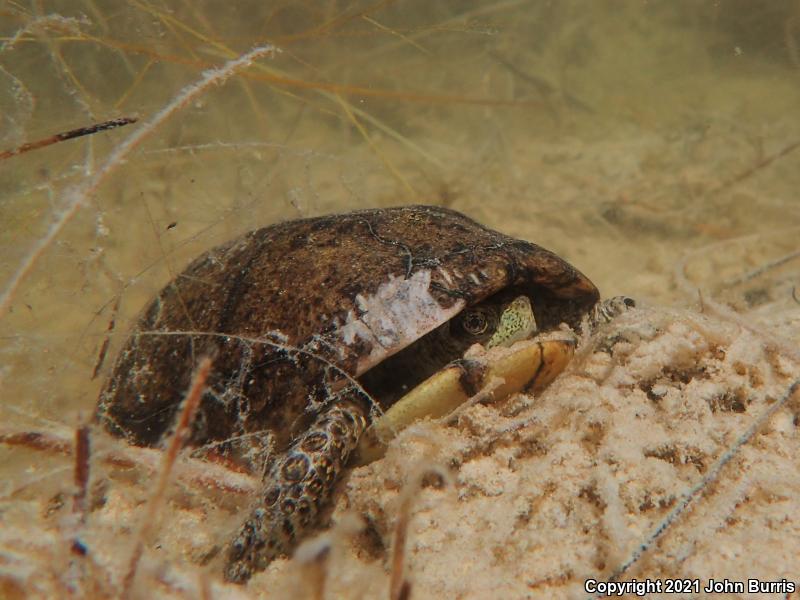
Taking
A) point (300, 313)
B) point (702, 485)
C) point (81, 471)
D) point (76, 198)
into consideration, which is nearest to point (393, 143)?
point (300, 313)

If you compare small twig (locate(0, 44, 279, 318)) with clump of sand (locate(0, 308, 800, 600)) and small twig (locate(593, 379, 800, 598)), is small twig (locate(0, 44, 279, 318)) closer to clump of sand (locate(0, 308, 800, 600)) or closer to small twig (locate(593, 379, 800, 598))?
clump of sand (locate(0, 308, 800, 600))

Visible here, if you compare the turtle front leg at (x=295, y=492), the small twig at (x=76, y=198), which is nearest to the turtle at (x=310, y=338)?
the turtle front leg at (x=295, y=492)

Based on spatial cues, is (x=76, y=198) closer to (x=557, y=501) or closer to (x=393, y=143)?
(x=557, y=501)

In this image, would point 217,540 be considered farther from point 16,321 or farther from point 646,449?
point 16,321

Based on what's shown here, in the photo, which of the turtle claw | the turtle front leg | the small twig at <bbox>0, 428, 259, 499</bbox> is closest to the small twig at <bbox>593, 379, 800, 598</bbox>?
the turtle claw

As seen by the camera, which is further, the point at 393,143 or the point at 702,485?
the point at 393,143

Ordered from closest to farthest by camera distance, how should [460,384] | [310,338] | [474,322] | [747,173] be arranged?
[460,384] → [310,338] → [474,322] → [747,173]

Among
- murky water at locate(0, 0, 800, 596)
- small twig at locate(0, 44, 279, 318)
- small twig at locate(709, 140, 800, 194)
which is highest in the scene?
small twig at locate(0, 44, 279, 318)
